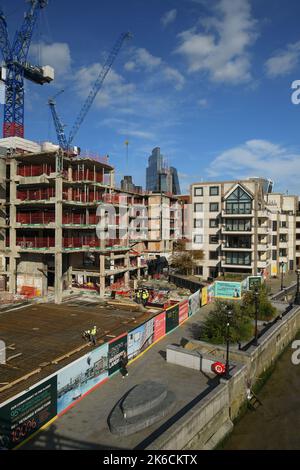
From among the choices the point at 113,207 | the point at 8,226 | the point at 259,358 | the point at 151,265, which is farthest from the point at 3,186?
the point at 259,358

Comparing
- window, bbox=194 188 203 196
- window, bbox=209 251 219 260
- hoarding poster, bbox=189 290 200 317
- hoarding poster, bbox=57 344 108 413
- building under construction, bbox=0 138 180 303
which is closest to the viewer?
hoarding poster, bbox=57 344 108 413

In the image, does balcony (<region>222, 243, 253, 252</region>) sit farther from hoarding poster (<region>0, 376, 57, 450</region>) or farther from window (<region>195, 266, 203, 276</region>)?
hoarding poster (<region>0, 376, 57, 450</region>)

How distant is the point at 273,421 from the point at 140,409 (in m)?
8.59

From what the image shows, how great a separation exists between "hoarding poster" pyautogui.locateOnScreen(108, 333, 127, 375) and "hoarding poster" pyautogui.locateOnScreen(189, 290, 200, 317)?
45.1 feet

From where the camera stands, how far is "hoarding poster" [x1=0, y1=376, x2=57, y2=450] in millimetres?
13130

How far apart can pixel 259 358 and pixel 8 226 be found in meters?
35.6

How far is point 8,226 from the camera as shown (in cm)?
4488

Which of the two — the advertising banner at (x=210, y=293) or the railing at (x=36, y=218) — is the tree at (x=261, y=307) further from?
the railing at (x=36, y=218)

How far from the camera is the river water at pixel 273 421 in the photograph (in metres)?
17.2

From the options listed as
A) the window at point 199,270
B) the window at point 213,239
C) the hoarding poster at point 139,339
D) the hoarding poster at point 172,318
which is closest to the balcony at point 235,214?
the window at point 213,239

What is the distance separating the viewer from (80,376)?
17.6 meters

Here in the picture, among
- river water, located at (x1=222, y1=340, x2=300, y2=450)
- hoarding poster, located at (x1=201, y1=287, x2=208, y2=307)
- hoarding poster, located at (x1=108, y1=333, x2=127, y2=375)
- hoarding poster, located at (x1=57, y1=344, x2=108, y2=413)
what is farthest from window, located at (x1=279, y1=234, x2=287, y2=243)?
hoarding poster, located at (x1=57, y1=344, x2=108, y2=413)

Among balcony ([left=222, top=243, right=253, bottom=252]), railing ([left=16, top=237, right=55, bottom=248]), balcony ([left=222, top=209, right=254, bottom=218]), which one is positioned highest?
balcony ([left=222, top=209, right=254, bottom=218])
